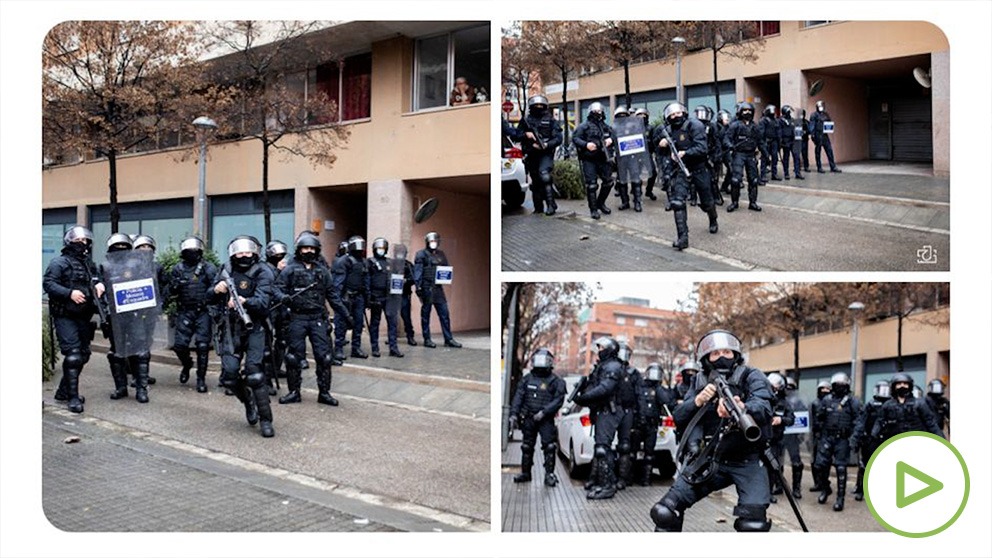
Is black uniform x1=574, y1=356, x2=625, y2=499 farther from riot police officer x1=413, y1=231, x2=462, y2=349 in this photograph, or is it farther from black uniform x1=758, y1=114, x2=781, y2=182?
black uniform x1=758, y1=114, x2=781, y2=182

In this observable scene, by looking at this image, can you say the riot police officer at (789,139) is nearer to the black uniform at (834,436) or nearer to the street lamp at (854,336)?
the street lamp at (854,336)

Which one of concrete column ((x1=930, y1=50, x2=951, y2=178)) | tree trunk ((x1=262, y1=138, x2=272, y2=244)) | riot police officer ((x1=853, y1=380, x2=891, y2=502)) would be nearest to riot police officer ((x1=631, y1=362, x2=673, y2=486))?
riot police officer ((x1=853, y1=380, x2=891, y2=502))

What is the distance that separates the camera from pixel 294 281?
17.9ft

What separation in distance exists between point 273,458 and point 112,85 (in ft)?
6.64

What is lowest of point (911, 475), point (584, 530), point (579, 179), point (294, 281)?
point (584, 530)

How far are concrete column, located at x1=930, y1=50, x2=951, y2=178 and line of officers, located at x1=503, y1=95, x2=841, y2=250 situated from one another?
0.44 metres

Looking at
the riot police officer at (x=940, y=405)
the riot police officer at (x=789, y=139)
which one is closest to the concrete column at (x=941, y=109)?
the riot police officer at (x=789, y=139)

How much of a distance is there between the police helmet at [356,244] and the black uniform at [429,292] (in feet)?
1.33

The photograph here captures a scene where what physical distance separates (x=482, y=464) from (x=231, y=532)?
1.13m

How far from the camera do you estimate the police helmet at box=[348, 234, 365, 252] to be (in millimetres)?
4988

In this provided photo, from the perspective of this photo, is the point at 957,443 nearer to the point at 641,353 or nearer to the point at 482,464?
the point at 641,353
